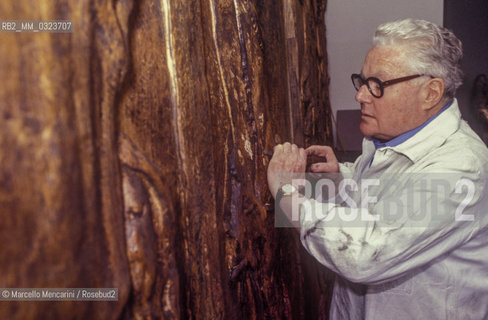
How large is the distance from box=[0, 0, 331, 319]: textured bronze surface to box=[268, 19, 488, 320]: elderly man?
0.27m

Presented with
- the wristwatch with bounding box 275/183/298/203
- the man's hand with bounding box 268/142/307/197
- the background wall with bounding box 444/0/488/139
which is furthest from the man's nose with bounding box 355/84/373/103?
the background wall with bounding box 444/0/488/139

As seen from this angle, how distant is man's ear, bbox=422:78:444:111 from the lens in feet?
5.18

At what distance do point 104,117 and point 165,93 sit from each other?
25cm

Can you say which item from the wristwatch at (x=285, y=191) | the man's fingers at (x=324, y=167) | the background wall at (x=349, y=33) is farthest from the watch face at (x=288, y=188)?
the background wall at (x=349, y=33)

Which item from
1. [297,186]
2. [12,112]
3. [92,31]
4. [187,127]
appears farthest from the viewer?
[297,186]

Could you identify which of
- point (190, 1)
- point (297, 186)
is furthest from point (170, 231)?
point (297, 186)

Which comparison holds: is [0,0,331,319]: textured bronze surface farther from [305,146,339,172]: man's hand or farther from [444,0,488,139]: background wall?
[444,0,488,139]: background wall

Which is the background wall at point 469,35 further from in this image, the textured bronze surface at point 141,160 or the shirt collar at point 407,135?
the textured bronze surface at point 141,160

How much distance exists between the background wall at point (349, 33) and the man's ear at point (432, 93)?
2522 millimetres

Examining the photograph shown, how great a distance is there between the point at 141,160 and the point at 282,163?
34.0 inches

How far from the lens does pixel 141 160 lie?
0.83m

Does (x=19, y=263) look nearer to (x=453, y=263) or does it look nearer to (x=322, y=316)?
(x=453, y=263)

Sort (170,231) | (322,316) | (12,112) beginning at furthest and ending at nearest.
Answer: (322,316), (170,231), (12,112)

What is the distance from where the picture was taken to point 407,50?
1580 mm
